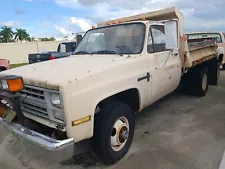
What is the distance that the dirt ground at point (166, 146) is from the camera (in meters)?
3.05

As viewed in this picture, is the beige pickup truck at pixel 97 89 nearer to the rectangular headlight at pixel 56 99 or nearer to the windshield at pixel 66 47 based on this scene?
the rectangular headlight at pixel 56 99

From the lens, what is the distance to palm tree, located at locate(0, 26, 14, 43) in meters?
48.5

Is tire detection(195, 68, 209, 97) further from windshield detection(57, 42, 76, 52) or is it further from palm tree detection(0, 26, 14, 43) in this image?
palm tree detection(0, 26, 14, 43)

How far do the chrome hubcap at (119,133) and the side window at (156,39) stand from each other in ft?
4.49

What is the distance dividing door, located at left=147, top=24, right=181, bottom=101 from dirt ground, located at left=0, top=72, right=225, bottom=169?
0.71 m

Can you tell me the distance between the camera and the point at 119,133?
10.1 ft

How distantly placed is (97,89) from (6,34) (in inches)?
2135

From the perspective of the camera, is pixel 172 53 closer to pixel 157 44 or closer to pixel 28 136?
pixel 157 44

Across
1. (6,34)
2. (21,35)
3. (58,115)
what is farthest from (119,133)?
(21,35)

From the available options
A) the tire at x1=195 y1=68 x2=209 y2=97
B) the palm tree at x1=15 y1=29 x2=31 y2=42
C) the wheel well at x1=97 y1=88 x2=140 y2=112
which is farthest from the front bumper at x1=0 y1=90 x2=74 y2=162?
the palm tree at x1=15 y1=29 x2=31 y2=42

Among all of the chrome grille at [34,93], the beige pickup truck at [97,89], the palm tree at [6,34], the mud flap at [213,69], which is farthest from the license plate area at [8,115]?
the palm tree at [6,34]

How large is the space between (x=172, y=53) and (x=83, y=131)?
107 inches

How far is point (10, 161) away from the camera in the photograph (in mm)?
3254

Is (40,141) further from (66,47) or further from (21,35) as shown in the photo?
(21,35)
